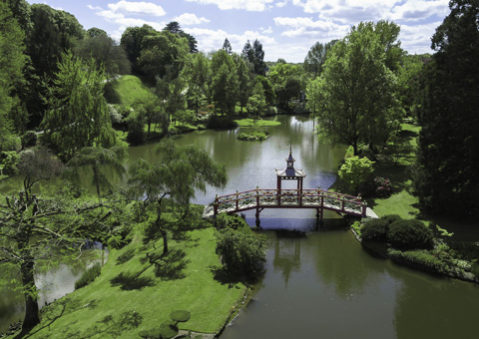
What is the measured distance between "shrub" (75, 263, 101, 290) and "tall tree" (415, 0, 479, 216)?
78.4ft

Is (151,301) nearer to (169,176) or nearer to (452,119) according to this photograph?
(169,176)

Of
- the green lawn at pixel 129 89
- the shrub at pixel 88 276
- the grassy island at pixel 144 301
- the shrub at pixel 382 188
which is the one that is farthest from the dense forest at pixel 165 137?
the green lawn at pixel 129 89

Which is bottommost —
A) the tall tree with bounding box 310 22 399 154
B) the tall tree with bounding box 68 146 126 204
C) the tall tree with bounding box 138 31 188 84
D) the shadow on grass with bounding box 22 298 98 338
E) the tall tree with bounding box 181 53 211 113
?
the shadow on grass with bounding box 22 298 98 338

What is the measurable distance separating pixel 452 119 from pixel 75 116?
1146 inches

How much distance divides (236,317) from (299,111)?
277 ft

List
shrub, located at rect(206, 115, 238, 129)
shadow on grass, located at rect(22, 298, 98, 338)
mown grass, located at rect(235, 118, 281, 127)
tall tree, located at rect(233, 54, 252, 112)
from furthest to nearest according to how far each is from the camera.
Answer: tall tree, located at rect(233, 54, 252, 112), mown grass, located at rect(235, 118, 281, 127), shrub, located at rect(206, 115, 238, 129), shadow on grass, located at rect(22, 298, 98, 338)

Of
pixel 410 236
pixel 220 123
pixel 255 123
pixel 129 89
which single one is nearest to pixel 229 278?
pixel 410 236

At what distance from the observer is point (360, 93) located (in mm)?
38469

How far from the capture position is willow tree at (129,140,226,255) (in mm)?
21391

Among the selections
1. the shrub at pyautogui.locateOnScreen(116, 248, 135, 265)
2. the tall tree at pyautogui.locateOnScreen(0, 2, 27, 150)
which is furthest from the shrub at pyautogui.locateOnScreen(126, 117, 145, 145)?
the shrub at pyautogui.locateOnScreen(116, 248, 135, 265)

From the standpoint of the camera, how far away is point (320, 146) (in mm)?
56531

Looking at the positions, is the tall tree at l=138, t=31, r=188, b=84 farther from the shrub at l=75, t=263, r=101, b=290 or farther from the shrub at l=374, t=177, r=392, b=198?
the shrub at l=75, t=263, r=101, b=290

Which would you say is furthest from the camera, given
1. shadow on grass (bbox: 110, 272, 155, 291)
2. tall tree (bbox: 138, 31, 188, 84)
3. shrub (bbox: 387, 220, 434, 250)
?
tall tree (bbox: 138, 31, 188, 84)

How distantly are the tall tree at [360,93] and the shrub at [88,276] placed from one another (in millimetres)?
29633
